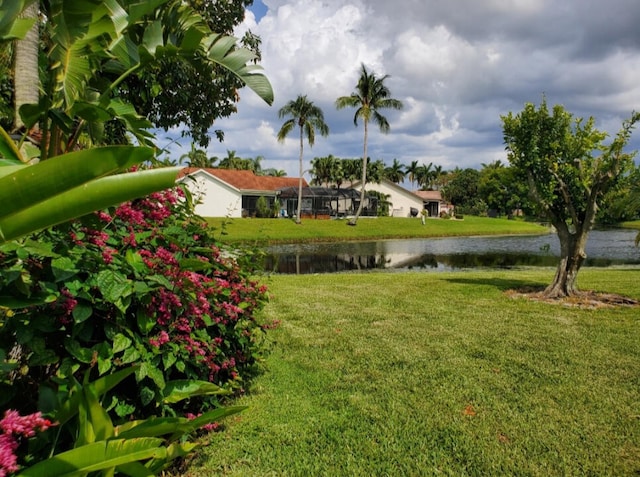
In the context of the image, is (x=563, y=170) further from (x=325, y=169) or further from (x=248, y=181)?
(x=325, y=169)

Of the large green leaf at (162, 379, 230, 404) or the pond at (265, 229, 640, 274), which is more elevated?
the large green leaf at (162, 379, 230, 404)

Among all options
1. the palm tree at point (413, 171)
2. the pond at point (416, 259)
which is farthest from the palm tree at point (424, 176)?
the pond at point (416, 259)

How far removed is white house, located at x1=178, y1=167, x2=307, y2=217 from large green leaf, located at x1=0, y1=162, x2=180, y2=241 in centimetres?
3974

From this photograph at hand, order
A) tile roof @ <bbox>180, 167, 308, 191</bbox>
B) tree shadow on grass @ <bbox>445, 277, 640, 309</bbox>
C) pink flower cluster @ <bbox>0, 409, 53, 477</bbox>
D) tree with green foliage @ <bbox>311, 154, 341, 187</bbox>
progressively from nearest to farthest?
pink flower cluster @ <bbox>0, 409, 53, 477</bbox>, tree shadow on grass @ <bbox>445, 277, 640, 309</bbox>, tile roof @ <bbox>180, 167, 308, 191</bbox>, tree with green foliage @ <bbox>311, 154, 341, 187</bbox>

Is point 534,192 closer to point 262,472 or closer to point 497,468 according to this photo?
point 497,468

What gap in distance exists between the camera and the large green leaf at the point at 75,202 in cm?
123

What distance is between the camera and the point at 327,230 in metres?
39.2

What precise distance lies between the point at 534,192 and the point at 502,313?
11.1ft

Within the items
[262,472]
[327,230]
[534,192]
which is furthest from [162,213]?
[327,230]

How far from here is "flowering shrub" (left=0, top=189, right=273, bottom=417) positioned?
213 centimetres

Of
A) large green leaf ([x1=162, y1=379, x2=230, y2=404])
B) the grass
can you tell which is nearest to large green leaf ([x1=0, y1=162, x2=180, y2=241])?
large green leaf ([x1=162, y1=379, x2=230, y2=404])

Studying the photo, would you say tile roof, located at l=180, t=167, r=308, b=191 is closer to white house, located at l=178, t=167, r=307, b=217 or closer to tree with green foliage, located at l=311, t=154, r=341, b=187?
white house, located at l=178, t=167, r=307, b=217

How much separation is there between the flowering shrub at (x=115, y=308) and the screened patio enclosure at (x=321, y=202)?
144ft

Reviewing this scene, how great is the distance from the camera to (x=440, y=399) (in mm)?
3975
